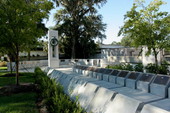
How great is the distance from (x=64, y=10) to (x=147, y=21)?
1885cm

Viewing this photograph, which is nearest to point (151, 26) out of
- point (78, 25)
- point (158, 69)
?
point (158, 69)

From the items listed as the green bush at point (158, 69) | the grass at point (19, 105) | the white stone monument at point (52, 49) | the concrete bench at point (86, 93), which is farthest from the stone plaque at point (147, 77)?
the white stone monument at point (52, 49)

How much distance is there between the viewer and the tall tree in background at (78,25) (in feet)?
75.3

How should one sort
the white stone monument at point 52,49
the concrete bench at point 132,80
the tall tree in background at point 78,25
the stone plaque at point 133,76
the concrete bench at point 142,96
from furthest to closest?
the tall tree in background at point 78,25 < the white stone monument at point 52,49 < the stone plaque at point 133,76 < the concrete bench at point 132,80 < the concrete bench at point 142,96

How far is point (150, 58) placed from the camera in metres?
9.45

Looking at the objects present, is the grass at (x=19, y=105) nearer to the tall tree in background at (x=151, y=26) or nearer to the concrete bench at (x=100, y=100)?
the concrete bench at (x=100, y=100)

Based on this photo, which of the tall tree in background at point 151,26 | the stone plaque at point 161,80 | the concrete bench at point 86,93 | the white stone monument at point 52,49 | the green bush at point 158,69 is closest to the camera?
the concrete bench at point 86,93

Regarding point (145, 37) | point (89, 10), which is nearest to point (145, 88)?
point (145, 37)

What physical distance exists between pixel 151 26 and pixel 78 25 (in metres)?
18.0

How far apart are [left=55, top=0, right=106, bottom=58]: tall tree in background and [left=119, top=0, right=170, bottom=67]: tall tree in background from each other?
15839mm

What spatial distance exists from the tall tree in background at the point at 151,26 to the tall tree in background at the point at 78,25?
1584cm

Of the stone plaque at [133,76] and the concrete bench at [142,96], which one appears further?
the stone plaque at [133,76]

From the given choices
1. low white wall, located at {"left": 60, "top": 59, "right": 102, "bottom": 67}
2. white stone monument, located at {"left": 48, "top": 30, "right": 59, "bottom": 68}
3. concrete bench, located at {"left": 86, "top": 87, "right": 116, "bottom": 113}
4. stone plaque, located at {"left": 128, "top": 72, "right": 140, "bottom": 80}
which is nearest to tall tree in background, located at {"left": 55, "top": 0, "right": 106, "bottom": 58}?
low white wall, located at {"left": 60, "top": 59, "right": 102, "bottom": 67}

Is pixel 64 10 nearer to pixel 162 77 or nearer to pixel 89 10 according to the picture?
pixel 89 10
